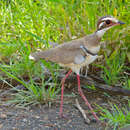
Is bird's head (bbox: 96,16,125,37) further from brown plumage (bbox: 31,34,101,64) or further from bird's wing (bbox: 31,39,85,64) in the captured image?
bird's wing (bbox: 31,39,85,64)

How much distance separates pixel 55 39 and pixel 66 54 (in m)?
0.79

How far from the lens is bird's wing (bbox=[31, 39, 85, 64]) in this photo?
218 cm

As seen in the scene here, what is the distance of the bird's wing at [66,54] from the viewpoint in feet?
7.14

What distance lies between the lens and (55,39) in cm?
297

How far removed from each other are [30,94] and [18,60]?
2.04ft

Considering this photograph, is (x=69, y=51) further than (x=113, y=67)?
No

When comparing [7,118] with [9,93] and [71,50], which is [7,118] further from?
[71,50]

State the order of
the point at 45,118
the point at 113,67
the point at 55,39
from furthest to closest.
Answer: the point at 55,39
the point at 113,67
the point at 45,118

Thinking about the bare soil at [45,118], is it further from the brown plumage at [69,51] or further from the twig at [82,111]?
the brown plumage at [69,51]

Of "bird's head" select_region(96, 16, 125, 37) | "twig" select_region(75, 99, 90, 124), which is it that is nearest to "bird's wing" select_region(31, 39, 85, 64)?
"bird's head" select_region(96, 16, 125, 37)

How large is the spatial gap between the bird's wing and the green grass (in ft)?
0.90

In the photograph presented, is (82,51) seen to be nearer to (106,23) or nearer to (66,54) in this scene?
(66,54)

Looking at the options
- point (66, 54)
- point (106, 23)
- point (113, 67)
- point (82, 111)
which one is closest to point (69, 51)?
point (66, 54)

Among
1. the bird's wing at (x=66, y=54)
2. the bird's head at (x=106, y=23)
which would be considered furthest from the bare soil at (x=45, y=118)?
the bird's head at (x=106, y=23)
